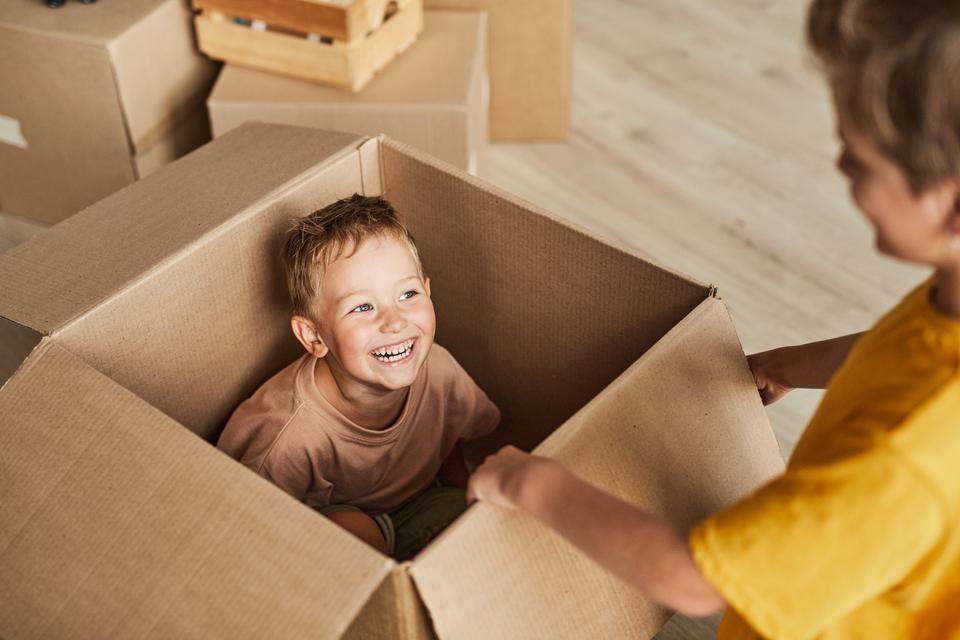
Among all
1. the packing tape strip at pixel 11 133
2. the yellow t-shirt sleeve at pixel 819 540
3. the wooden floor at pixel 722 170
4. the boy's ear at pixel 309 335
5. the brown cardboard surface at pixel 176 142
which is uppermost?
the yellow t-shirt sleeve at pixel 819 540

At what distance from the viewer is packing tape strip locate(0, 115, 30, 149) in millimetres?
1419

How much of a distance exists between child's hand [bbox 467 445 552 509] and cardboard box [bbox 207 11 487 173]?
0.77 m

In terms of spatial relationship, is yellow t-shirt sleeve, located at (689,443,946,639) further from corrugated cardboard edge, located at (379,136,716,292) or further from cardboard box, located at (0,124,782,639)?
corrugated cardboard edge, located at (379,136,716,292)

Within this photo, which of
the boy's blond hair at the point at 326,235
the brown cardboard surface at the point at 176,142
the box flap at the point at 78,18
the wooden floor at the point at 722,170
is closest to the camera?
the boy's blond hair at the point at 326,235

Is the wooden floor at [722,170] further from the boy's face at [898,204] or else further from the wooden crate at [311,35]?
the boy's face at [898,204]

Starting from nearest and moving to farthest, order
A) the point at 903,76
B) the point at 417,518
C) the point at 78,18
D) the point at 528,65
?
1. the point at 903,76
2. the point at 417,518
3. the point at 78,18
4. the point at 528,65

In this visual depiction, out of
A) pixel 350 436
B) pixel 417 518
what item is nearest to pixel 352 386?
pixel 350 436

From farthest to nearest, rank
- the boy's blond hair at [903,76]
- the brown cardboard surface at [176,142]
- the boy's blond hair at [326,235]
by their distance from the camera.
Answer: the brown cardboard surface at [176,142] → the boy's blond hair at [326,235] → the boy's blond hair at [903,76]

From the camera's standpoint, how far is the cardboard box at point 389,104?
133 centimetres

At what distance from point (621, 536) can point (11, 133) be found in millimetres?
1228

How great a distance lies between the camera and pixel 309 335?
98 centimetres

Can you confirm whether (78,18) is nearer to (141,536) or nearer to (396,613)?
(141,536)

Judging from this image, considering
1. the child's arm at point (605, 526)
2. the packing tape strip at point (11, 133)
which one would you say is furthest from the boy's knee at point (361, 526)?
the packing tape strip at point (11, 133)

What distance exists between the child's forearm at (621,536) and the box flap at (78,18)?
3.20 feet
